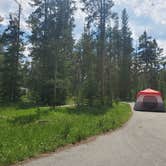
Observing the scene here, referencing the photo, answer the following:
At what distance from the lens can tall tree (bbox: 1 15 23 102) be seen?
4925 cm

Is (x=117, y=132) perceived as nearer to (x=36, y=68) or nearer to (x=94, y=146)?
(x=94, y=146)

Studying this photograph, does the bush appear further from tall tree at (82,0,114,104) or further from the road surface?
tall tree at (82,0,114,104)

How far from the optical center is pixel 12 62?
49844mm

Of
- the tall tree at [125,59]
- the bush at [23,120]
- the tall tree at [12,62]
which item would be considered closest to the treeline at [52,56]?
the tall tree at [12,62]

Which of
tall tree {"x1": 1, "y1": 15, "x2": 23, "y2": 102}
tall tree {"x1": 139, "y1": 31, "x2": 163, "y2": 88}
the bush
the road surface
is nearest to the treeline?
tall tree {"x1": 1, "y1": 15, "x2": 23, "y2": 102}

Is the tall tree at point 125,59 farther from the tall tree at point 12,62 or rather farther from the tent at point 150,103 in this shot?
the tent at point 150,103

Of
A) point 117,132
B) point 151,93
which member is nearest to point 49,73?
point 151,93

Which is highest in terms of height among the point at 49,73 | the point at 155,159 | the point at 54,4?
the point at 54,4

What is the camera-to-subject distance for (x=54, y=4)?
4262cm

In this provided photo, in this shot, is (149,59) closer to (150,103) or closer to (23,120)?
(150,103)

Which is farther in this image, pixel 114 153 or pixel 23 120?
pixel 23 120

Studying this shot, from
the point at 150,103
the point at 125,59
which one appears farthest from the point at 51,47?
the point at 125,59

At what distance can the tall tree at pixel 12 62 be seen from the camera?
162ft

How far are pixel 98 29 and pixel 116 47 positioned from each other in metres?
40.8
